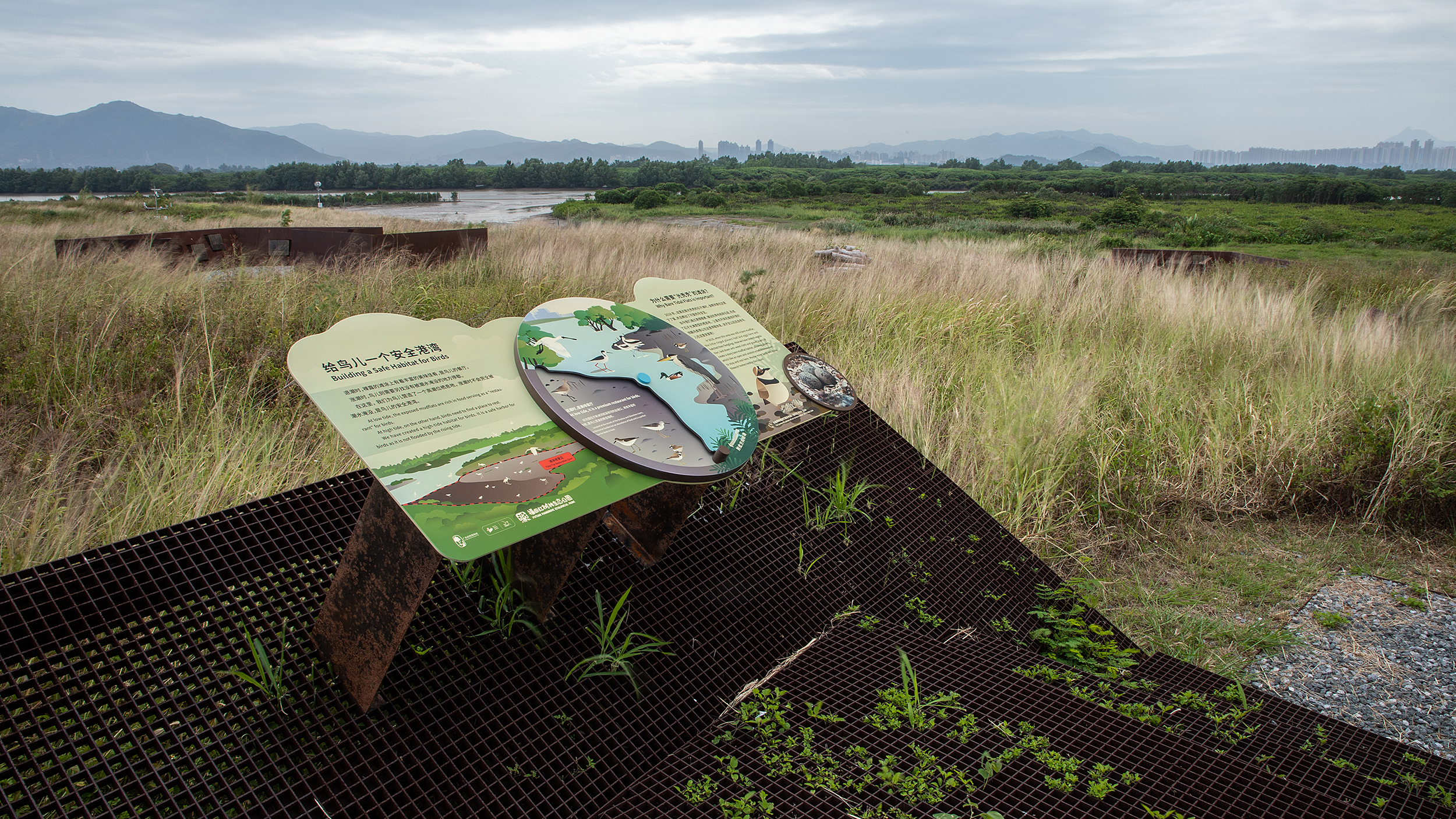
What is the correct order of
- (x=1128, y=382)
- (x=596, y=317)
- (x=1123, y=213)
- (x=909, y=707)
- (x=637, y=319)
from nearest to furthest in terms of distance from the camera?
1. (x=909, y=707)
2. (x=596, y=317)
3. (x=637, y=319)
4. (x=1128, y=382)
5. (x=1123, y=213)

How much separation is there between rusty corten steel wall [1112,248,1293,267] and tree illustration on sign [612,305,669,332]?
890 cm

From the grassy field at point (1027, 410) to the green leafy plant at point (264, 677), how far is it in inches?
44.0

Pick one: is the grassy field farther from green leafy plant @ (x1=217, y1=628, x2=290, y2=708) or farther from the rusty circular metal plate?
the rusty circular metal plate

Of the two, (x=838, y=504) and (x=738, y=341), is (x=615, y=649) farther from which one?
(x=838, y=504)

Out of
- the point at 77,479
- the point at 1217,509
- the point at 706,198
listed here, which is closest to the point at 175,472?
the point at 77,479

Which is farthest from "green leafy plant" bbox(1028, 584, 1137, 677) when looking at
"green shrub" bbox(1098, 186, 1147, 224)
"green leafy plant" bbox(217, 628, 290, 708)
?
"green shrub" bbox(1098, 186, 1147, 224)

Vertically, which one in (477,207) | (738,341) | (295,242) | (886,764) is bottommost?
(886,764)

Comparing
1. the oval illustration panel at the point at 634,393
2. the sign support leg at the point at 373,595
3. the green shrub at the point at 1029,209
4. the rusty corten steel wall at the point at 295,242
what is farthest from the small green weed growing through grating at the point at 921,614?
the green shrub at the point at 1029,209

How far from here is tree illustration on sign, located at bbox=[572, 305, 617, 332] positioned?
2096 mm

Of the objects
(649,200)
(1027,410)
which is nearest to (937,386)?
(1027,410)

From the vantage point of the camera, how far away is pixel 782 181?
1813 inches

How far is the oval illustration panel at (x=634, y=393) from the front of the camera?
5.58ft

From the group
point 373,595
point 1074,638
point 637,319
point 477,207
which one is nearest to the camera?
point 373,595

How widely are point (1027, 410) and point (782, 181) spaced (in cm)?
4445
